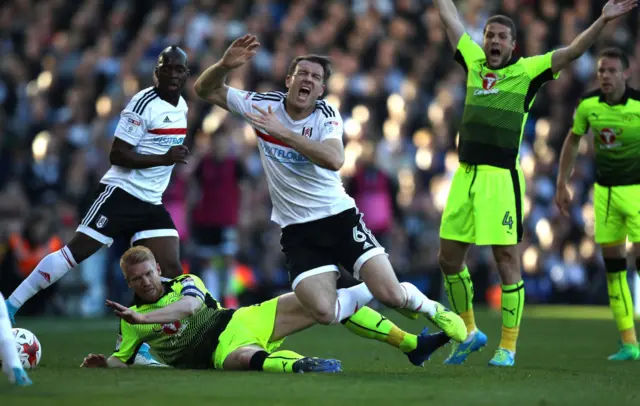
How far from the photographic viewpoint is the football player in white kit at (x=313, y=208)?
8.67 meters

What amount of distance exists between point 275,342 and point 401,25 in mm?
13635

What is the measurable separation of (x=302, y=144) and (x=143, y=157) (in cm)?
228

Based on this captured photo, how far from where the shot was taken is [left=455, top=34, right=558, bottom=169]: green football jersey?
9.86 meters

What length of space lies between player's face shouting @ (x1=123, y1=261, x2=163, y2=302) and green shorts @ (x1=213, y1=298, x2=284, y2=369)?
0.55 metres

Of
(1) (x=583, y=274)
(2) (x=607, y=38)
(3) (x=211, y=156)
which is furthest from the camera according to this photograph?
(2) (x=607, y=38)

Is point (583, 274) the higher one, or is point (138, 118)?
point (138, 118)

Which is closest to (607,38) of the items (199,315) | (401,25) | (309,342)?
(401,25)

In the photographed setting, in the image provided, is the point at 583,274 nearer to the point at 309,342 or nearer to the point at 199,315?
the point at 309,342

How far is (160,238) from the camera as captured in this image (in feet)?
33.7

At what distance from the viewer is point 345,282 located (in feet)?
57.6

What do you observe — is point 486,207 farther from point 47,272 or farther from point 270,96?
point 47,272

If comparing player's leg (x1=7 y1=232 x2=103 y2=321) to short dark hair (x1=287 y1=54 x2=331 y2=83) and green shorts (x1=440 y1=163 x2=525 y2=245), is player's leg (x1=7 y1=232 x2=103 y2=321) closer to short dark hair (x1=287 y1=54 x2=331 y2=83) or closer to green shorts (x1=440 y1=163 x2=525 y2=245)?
short dark hair (x1=287 y1=54 x2=331 y2=83)

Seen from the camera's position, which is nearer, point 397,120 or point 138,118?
point 138,118

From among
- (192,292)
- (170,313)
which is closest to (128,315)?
(170,313)
